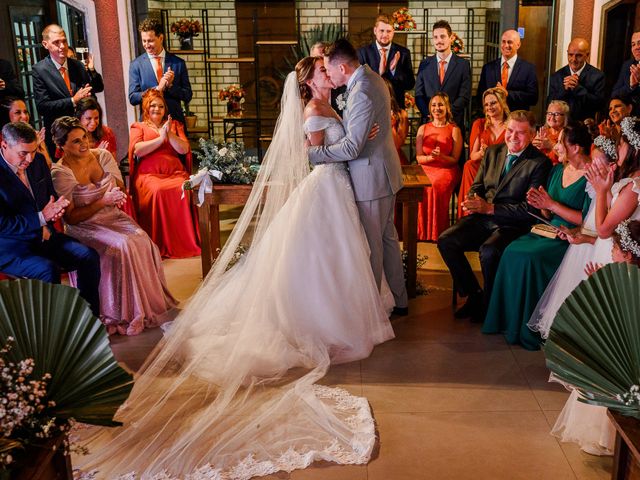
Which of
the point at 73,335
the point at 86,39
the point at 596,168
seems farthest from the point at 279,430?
the point at 86,39

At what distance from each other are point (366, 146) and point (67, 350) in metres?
2.67

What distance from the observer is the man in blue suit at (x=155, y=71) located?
685 centimetres

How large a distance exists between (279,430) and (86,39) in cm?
631

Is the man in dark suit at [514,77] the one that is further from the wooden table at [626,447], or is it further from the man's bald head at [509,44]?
the wooden table at [626,447]

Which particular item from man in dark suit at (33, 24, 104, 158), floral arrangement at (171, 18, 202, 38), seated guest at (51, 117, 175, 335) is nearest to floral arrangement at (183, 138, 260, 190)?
seated guest at (51, 117, 175, 335)

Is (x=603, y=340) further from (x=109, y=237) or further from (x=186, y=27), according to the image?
(x=186, y=27)

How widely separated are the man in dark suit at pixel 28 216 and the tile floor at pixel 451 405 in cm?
60

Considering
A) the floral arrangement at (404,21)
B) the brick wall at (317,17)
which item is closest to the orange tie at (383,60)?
the floral arrangement at (404,21)

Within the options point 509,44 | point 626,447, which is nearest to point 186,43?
point 509,44

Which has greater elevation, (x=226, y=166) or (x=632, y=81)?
(x=632, y=81)

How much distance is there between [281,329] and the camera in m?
4.23

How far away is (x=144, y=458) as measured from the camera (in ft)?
10.5

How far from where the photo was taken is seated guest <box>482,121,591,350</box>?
4.37 meters

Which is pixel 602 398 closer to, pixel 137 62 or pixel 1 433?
pixel 1 433
